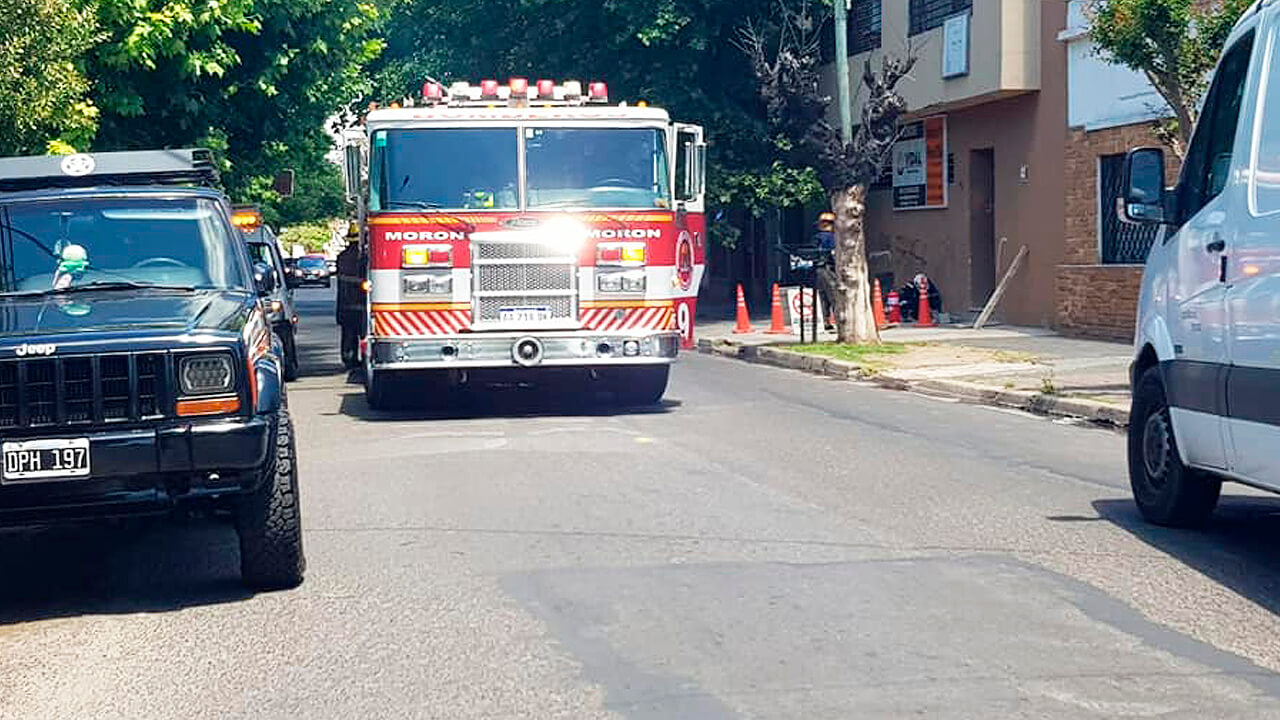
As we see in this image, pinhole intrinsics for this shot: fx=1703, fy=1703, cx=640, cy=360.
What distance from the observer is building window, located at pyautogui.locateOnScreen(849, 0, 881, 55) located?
31.6 metres

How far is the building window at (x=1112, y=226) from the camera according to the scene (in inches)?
926

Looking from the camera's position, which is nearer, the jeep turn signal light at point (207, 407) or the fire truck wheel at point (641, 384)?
the jeep turn signal light at point (207, 407)

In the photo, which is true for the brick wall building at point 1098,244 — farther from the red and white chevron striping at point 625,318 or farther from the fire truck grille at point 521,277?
the fire truck grille at point 521,277

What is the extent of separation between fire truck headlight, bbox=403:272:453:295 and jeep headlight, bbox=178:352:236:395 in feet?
25.1

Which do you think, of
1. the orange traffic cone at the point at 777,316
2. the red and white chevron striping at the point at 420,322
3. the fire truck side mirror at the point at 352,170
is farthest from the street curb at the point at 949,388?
the fire truck side mirror at the point at 352,170

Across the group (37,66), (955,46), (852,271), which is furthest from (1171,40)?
(955,46)

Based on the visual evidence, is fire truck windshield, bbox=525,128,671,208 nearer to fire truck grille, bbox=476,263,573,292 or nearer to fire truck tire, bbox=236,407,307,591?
fire truck grille, bbox=476,263,573,292

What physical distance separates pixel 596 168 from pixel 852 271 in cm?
845

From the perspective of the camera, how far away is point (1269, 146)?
767 cm

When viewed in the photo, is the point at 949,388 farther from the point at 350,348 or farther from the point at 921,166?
the point at 921,166

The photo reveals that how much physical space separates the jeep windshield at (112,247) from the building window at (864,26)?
2395 cm

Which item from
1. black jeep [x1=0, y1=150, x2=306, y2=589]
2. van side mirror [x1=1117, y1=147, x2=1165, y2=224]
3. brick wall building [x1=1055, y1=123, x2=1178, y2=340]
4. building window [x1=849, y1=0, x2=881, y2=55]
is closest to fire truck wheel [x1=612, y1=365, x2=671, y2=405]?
van side mirror [x1=1117, y1=147, x2=1165, y2=224]

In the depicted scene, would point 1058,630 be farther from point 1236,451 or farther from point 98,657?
point 98,657

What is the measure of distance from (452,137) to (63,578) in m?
7.43
